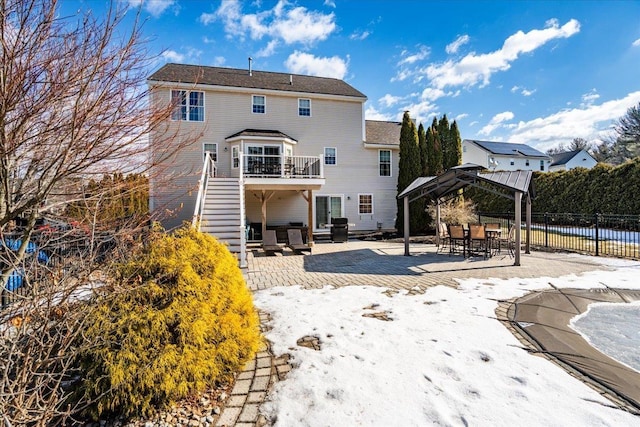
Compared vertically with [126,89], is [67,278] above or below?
below

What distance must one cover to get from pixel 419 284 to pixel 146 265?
18.5 feet

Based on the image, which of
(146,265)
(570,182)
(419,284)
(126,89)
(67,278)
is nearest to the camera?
(67,278)

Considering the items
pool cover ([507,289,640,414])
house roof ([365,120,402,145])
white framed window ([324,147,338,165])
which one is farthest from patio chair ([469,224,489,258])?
house roof ([365,120,402,145])

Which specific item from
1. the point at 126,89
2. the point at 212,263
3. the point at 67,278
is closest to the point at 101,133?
the point at 126,89

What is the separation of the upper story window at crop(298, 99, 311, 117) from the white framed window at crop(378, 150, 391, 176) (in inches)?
197

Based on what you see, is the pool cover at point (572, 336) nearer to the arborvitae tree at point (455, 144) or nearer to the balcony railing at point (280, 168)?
the balcony railing at point (280, 168)

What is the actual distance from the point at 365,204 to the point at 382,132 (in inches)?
223

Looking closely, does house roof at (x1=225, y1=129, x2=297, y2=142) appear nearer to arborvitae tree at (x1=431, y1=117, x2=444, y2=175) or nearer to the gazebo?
the gazebo

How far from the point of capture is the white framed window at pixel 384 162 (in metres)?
19.0

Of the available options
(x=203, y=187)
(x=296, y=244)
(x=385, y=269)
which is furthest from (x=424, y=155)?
(x=203, y=187)

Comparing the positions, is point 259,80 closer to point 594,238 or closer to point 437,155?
point 437,155

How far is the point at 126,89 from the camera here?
8.97 feet

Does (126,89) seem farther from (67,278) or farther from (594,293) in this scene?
(594,293)

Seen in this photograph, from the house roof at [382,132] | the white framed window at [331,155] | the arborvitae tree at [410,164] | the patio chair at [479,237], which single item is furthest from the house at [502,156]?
the patio chair at [479,237]
